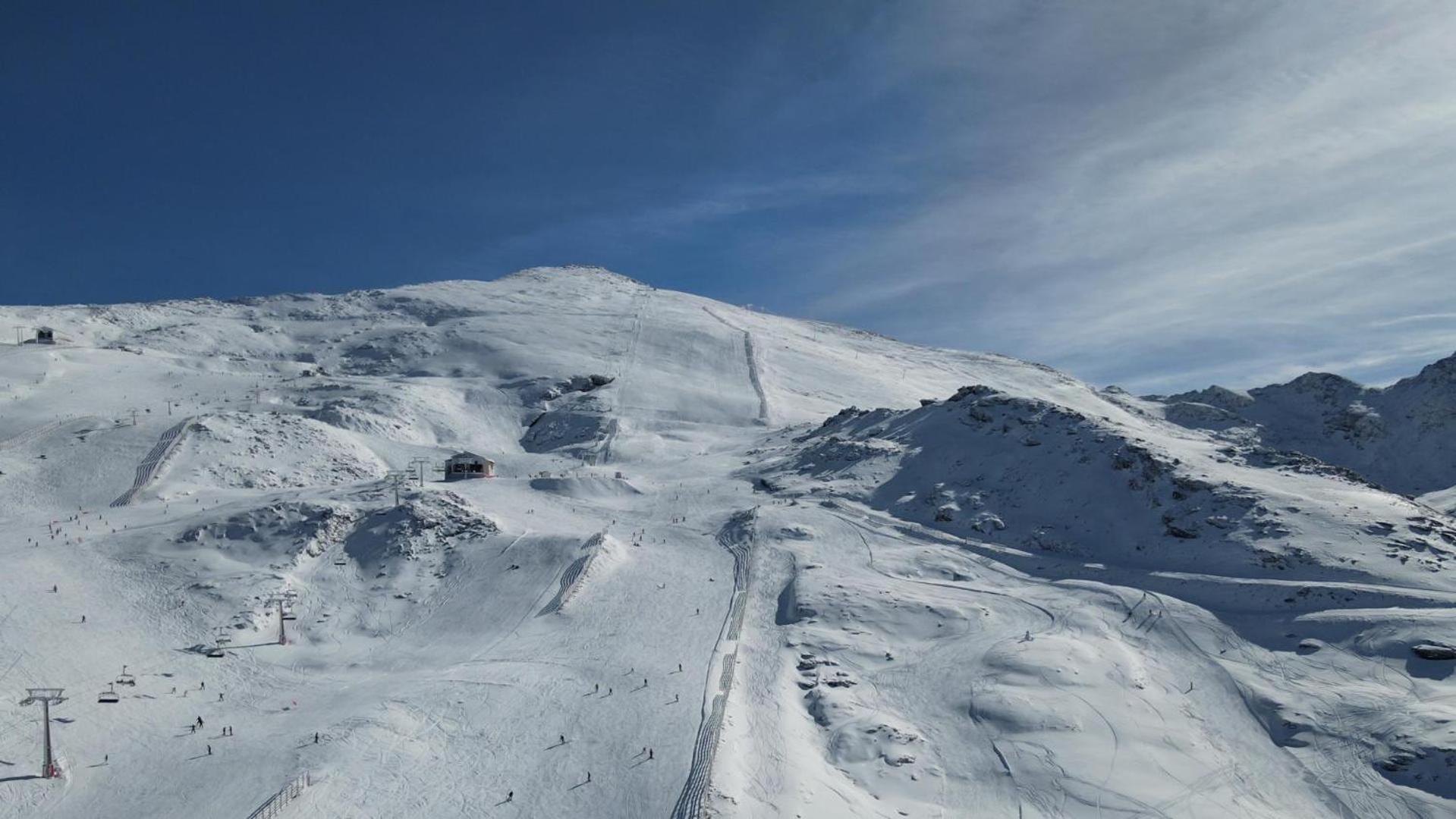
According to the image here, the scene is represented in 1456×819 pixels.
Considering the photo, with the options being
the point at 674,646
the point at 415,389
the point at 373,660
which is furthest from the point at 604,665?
the point at 415,389

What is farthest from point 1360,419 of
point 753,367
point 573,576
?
point 573,576

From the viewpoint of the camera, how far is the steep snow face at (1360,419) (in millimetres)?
116250

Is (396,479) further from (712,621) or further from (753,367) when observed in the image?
(753,367)

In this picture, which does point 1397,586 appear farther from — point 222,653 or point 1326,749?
point 222,653

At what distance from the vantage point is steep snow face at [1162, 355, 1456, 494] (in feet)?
381

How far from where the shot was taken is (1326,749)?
103 feet

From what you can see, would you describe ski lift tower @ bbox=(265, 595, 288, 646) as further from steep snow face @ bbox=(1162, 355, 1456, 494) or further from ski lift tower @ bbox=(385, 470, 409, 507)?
steep snow face @ bbox=(1162, 355, 1456, 494)

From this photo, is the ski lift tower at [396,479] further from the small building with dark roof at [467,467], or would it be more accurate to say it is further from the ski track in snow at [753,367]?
the ski track in snow at [753,367]

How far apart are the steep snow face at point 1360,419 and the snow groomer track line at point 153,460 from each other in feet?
443

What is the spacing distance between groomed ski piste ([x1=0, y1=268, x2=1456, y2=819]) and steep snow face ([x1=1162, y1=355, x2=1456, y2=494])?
A: 77.5 m

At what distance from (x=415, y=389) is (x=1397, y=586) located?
86689 mm

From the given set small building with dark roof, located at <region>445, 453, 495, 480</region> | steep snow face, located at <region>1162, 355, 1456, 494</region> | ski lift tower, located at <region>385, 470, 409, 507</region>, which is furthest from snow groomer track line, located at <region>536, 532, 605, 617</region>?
steep snow face, located at <region>1162, 355, 1456, 494</region>

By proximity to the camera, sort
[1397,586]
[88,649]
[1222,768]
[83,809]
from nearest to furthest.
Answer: [83,809], [1222,768], [88,649], [1397,586]

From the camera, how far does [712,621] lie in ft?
135
